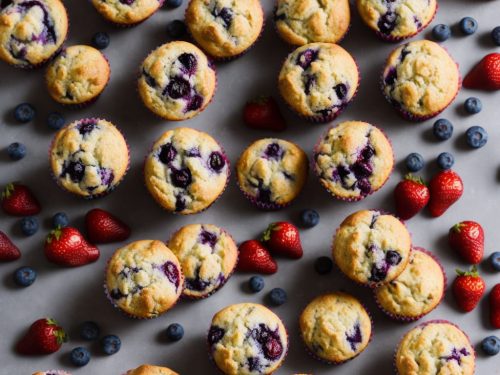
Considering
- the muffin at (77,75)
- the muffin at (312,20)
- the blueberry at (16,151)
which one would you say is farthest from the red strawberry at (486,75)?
the blueberry at (16,151)

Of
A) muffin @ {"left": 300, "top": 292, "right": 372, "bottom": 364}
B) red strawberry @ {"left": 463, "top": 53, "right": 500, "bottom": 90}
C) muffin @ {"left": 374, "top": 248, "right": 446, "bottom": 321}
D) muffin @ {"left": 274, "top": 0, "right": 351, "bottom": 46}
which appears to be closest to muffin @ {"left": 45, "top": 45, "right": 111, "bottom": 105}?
muffin @ {"left": 274, "top": 0, "right": 351, "bottom": 46}

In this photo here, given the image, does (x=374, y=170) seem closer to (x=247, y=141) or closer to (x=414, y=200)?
(x=414, y=200)

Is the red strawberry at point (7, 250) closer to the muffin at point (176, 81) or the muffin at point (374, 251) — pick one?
the muffin at point (176, 81)

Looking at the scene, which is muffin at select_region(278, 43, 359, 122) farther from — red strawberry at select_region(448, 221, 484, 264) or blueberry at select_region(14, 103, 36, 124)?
blueberry at select_region(14, 103, 36, 124)

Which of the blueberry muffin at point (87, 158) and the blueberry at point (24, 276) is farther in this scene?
Answer: the blueberry at point (24, 276)

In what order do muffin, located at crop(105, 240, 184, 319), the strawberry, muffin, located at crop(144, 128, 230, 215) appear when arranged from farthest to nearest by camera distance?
the strawberry
muffin, located at crop(144, 128, 230, 215)
muffin, located at crop(105, 240, 184, 319)
